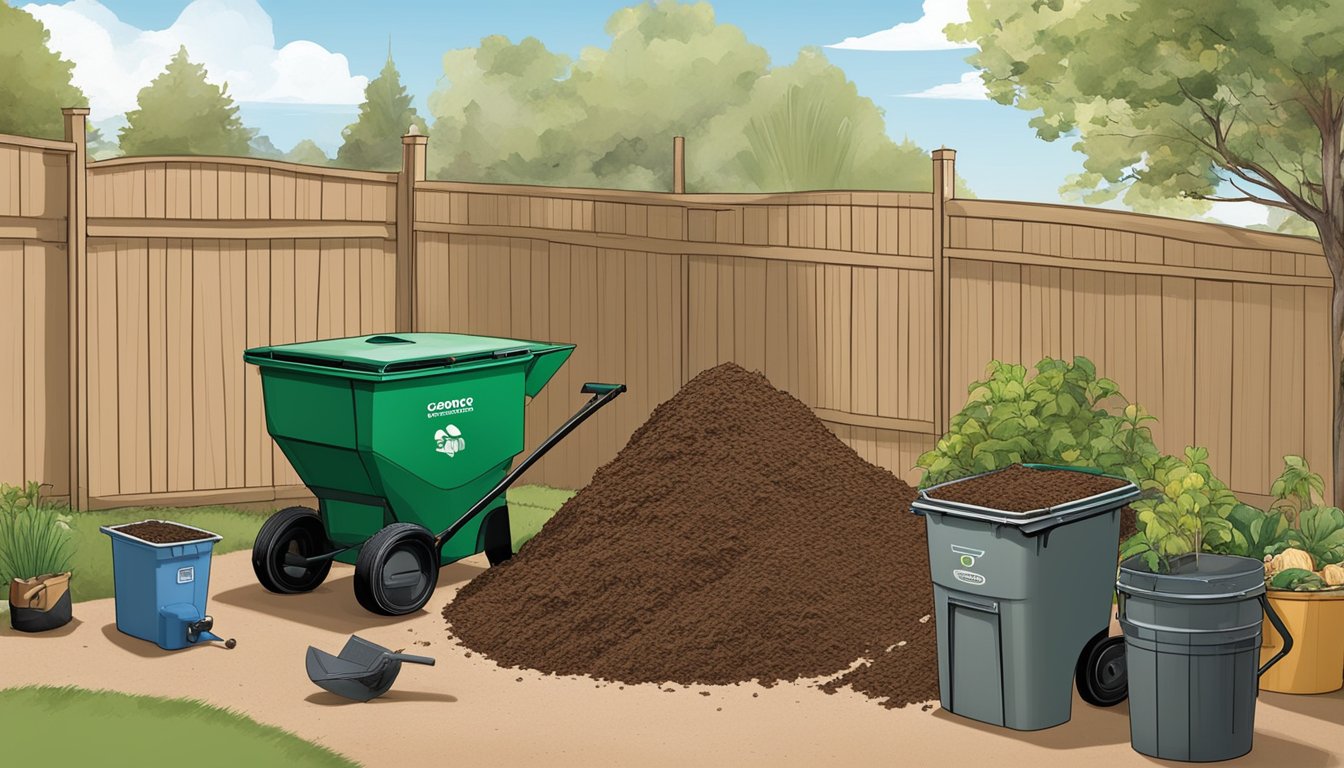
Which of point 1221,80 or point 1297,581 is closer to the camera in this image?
point 1297,581

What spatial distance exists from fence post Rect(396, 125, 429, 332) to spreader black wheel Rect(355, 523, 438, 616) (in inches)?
146

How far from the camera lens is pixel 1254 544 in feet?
25.2

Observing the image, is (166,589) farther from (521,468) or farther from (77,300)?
(77,300)

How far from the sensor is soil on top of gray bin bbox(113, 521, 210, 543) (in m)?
8.37

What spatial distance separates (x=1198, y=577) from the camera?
6379 millimetres

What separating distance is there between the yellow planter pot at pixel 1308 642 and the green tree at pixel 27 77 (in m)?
41.3

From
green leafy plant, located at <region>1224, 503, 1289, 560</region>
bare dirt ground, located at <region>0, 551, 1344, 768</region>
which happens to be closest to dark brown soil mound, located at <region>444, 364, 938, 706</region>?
bare dirt ground, located at <region>0, 551, 1344, 768</region>

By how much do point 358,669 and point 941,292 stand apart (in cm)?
446

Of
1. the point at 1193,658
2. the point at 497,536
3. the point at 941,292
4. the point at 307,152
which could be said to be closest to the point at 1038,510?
the point at 1193,658

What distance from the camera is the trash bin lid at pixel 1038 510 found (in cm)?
657

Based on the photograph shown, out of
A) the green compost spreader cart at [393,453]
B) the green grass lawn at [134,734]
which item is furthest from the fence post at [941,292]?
the green grass lawn at [134,734]

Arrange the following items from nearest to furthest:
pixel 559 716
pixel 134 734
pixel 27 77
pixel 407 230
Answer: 1. pixel 134 734
2. pixel 559 716
3. pixel 407 230
4. pixel 27 77

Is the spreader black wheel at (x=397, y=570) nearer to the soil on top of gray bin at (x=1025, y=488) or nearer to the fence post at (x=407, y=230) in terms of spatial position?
the soil on top of gray bin at (x=1025, y=488)

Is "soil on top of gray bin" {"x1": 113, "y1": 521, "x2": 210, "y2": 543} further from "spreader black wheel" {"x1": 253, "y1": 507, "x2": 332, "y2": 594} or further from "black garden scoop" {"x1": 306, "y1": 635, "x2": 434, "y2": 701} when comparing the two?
"black garden scoop" {"x1": 306, "y1": 635, "x2": 434, "y2": 701}
